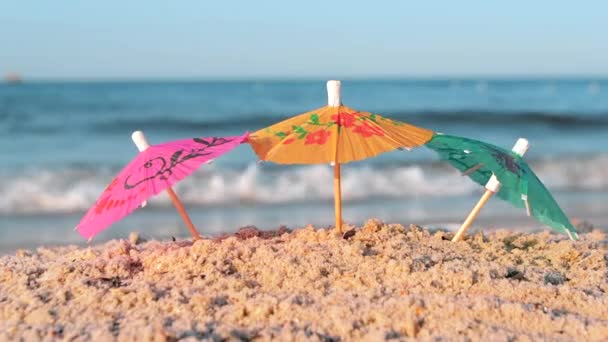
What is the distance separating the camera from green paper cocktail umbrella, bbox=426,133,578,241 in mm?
3229

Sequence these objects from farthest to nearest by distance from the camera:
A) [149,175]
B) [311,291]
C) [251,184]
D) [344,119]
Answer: [251,184] → [344,119] → [149,175] → [311,291]

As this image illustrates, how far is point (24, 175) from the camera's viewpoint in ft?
32.1

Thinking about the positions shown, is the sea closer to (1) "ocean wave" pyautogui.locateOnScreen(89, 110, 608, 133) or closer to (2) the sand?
(1) "ocean wave" pyautogui.locateOnScreen(89, 110, 608, 133)

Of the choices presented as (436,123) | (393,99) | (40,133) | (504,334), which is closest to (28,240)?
(504,334)

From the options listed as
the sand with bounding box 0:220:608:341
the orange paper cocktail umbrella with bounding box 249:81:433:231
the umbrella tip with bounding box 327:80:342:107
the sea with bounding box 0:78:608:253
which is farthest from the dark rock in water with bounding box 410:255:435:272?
the sea with bounding box 0:78:608:253

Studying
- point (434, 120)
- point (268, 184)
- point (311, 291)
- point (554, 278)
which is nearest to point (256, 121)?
point (434, 120)

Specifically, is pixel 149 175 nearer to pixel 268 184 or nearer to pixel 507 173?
pixel 507 173

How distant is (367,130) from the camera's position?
3203mm

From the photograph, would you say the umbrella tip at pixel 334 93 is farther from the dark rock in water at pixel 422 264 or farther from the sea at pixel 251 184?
the sea at pixel 251 184

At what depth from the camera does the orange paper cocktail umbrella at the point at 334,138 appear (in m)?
3.05

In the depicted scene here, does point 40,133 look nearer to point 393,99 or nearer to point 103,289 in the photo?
point 103,289

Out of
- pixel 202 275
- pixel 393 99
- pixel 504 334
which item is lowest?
pixel 504 334

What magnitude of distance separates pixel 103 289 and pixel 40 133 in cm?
1372

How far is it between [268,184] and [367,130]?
6136mm
